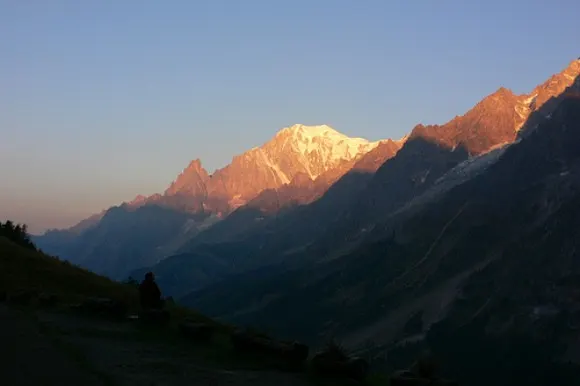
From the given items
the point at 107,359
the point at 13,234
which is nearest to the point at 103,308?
the point at 107,359

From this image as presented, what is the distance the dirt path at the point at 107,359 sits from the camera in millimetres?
25797

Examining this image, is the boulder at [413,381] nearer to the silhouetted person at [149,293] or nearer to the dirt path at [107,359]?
the dirt path at [107,359]

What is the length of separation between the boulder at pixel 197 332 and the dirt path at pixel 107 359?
1196 millimetres

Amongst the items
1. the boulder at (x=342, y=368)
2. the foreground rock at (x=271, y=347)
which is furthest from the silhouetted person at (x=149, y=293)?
the boulder at (x=342, y=368)

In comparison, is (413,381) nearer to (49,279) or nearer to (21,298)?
(21,298)

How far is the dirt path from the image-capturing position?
25.8m

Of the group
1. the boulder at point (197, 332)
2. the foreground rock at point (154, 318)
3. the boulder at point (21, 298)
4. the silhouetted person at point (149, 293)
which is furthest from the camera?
the boulder at point (21, 298)

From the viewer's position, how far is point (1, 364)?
88.4 ft

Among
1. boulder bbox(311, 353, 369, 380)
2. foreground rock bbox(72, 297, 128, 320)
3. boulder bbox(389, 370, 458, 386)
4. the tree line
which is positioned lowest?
boulder bbox(389, 370, 458, 386)

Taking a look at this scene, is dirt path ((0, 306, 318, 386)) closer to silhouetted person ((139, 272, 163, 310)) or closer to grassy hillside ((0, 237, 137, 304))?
silhouetted person ((139, 272, 163, 310))

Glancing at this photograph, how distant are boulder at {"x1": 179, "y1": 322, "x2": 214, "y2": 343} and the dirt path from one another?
120 cm

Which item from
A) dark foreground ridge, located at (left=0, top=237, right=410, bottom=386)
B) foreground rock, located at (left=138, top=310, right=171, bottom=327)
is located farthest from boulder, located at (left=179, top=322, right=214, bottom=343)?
foreground rock, located at (left=138, top=310, right=171, bottom=327)

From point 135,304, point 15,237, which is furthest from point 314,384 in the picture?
point 15,237

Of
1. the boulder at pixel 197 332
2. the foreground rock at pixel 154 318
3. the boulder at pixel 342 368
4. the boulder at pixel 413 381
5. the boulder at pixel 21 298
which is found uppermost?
the boulder at pixel 21 298
